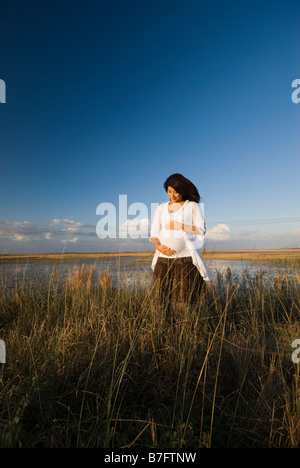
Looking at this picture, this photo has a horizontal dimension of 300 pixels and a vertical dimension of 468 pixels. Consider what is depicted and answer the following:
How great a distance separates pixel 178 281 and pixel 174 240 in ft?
1.77

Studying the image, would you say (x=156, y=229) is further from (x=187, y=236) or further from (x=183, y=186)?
(x=183, y=186)

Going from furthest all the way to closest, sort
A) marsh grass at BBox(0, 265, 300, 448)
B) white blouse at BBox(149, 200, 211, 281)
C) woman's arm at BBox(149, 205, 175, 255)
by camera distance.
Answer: woman's arm at BBox(149, 205, 175, 255) < white blouse at BBox(149, 200, 211, 281) < marsh grass at BBox(0, 265, 300, 448)

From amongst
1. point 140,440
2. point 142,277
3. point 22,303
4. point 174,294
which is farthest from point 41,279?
point 140,440

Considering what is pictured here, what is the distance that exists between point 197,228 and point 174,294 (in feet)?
2.95

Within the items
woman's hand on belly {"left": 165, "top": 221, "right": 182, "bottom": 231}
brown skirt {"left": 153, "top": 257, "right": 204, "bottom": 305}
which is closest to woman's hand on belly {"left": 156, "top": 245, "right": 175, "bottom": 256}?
brown skirt {"left": 153, "top": 257, "right": 204, "bottom": 305}

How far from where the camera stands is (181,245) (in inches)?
122

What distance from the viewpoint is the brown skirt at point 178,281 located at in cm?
307

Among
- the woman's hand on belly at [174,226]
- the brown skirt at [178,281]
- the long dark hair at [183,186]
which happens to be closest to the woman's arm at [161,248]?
the brown skirt at [178,281]

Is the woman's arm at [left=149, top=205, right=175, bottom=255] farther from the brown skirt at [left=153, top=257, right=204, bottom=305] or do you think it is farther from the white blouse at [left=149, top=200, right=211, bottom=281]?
the brown skirt at [left=153, top=257, right=204, bottom=305]

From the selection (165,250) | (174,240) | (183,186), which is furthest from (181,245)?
(183,186)

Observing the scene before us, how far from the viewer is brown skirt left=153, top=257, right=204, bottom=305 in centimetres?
307

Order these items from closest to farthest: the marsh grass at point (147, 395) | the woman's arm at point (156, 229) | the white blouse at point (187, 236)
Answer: the marsh grass at point (147, 395) < the white blouse at point (187, 236) < the woman's arm at point (156, 229)

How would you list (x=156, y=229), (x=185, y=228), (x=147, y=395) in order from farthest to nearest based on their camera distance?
(x=156, y=229) → (x=185, y=228) → (x=147, y=395)

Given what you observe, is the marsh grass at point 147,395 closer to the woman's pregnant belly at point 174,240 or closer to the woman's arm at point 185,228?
the woman's pregnant belly at point 174,240
